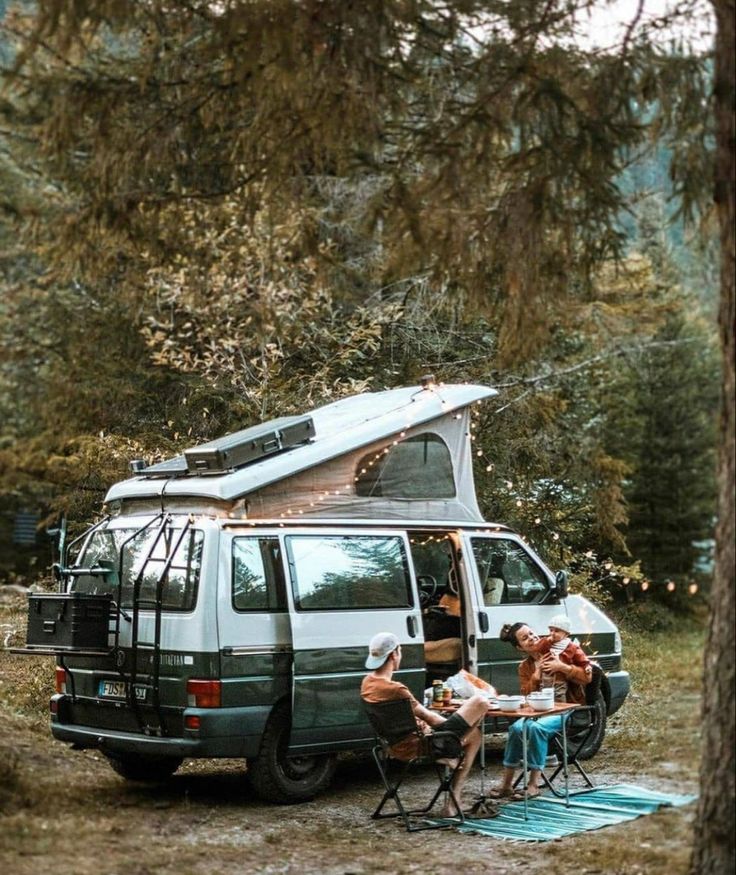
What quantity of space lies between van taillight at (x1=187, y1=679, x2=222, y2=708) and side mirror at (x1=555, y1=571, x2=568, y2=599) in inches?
131

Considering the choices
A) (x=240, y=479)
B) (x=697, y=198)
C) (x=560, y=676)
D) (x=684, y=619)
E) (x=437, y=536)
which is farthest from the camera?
(x=684, y=619)

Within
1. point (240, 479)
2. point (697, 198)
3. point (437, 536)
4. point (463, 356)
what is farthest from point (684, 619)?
point (697, 198)

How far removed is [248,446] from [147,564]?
1131mm

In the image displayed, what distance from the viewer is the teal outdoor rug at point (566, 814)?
345 inches

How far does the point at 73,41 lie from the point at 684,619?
21.1 meters

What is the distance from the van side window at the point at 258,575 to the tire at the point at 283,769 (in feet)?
2.49

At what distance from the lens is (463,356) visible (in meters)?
17.4

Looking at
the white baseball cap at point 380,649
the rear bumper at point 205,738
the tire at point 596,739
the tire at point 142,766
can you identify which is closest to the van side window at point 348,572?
the white baseball cap at point 380,649

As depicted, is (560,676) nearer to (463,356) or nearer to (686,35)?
(686,35)

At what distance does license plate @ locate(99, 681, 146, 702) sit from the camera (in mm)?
9453

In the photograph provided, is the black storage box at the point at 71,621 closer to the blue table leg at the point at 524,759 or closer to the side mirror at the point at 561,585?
the blue table leg at the point at 524,759

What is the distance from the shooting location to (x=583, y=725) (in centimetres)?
1132

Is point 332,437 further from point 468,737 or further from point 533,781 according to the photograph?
point 533,781

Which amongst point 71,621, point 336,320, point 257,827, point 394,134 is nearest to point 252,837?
point 257,827
